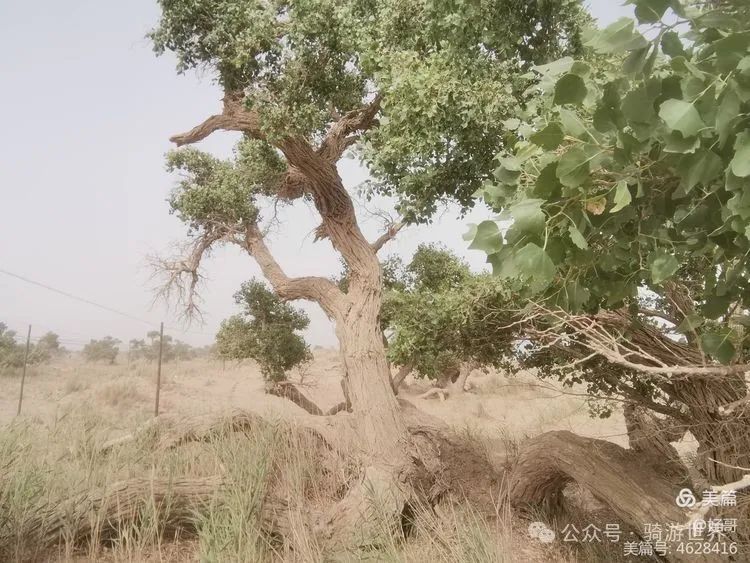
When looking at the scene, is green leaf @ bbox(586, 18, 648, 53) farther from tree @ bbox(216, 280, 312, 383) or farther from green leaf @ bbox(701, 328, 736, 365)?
tree @ bbox(216, 280, 312, 383)

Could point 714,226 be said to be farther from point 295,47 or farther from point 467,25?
point 295,47

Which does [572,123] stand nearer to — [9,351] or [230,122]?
[230,122]

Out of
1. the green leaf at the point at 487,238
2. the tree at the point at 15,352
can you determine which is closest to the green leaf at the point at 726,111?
the green leaf at the point at 487,238

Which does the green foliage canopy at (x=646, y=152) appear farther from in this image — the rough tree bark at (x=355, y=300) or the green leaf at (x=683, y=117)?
the rough tree bark at (x=355, y=300)

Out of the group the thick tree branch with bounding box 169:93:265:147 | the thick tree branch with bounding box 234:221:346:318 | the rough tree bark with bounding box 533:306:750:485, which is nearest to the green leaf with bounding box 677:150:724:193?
the rough tree bark with bounding box 533:306:750:485

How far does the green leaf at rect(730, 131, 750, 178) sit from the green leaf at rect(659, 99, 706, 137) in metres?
0.09

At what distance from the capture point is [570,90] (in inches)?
47.9

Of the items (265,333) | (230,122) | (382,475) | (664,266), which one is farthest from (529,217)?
(265,333)

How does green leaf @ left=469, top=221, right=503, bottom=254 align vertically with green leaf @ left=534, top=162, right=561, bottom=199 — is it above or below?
below

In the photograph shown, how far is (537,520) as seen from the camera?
15.8ft

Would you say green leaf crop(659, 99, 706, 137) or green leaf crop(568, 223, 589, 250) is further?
green leaf crop(568, 223, 589, 250)

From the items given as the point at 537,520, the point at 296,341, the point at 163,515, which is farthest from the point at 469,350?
the point at 296,341

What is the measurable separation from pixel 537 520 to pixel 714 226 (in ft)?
13.6

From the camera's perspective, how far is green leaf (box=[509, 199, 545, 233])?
1.20m
